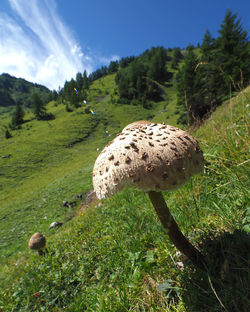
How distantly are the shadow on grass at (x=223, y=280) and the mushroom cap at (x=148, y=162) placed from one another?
903 mm

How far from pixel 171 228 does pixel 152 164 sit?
0.84 meters

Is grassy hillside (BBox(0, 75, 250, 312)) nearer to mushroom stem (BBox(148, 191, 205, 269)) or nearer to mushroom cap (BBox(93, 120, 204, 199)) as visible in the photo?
mushroom stem (BBox(148, 191, 205, 269))

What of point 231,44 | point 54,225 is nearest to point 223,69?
Result: point 231,44

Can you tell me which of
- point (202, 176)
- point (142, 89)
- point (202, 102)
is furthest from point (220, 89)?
point (142, 89)

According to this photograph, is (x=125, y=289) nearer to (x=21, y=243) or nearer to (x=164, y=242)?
(x=164, y=242)

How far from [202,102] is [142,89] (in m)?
49.6

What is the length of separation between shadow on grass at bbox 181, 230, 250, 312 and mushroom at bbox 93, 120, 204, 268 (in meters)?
0.37

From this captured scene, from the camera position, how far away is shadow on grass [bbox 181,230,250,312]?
1.49 meters

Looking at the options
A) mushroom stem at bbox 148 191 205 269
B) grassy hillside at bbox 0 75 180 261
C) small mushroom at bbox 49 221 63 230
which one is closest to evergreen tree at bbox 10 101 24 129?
grassy hillside at bbox 0 75 180 261

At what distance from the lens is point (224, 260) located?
1822 millimetres

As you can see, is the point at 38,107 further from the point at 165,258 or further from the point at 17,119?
the point at 165,258

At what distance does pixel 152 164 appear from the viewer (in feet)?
4.68

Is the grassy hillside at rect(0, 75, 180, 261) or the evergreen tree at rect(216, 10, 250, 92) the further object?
the evergreen tree at rect(216, 10, 250, 92)

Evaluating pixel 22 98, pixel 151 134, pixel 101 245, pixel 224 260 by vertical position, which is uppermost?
pixel 22 98
